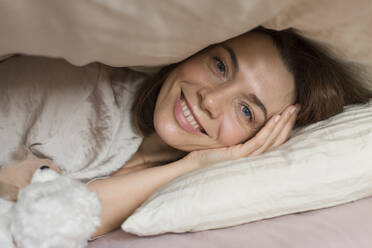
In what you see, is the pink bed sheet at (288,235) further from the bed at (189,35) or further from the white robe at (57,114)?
the white robe at (57,114)

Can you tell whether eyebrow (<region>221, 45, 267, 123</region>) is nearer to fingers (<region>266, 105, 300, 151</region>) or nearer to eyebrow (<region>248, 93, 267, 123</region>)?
eyebrow (<region>248, 93, 267, 123</region>)

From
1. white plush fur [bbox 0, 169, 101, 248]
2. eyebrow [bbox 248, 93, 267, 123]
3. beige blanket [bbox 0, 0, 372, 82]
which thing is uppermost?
beige blanket [bbox 0, 0, 372, 82]

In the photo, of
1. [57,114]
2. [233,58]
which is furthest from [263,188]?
[57,114]

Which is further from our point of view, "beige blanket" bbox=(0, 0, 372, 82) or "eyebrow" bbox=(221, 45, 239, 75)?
"eyebrow" bbox=(221, 45, 239, 75)

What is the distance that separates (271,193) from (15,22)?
604 mm

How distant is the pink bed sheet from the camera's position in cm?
70

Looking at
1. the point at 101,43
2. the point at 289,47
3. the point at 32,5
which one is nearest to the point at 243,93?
the point at 289,47

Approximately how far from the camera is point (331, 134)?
89 centimetres

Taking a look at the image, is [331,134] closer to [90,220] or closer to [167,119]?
[167,119]

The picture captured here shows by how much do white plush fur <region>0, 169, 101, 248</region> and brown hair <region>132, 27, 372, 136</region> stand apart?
0.54 m

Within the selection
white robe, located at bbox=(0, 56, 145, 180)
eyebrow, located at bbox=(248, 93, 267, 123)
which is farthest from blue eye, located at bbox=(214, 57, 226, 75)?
white robe, located at bbox=(0, 56, 145, 180)

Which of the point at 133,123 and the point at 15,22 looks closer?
the point at 15,22

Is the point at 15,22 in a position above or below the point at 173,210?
above

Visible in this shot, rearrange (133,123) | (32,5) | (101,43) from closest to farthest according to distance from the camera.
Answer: (32,5), (101,43), (133,123)
